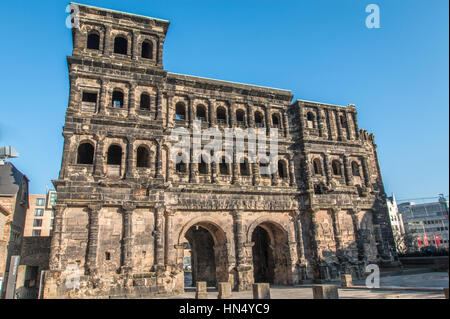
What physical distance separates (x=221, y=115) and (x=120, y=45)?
29.3 feet

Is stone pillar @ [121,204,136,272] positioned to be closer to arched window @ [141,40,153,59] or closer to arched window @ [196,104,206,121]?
arched window @ [196,104,206,121]

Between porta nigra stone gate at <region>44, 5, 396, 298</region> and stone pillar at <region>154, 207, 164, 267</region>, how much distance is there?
59 mm

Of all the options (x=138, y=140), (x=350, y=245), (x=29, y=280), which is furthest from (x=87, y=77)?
(x=350, y=245)

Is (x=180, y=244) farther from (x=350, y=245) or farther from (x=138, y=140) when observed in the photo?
(x=350, y=245)

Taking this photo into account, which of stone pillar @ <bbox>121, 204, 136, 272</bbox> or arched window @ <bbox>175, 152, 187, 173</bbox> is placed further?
arched window @ <bbox>175, 152, 187, 173</bbox>

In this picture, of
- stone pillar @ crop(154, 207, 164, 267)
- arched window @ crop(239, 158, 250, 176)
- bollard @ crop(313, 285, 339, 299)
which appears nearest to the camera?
bollard @ crop(313, 285, 339, 299)

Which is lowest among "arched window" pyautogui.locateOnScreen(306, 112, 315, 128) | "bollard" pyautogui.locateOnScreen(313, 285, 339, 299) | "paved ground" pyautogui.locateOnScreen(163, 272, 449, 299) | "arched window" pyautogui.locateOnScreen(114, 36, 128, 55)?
"paved ground" pyautogui.locateOnScreen(163, 272, 449, 299)

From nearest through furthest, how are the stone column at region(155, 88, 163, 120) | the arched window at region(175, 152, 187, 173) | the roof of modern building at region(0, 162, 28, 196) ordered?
the stone column at region(155, 88, 163, 120), the arched window at region(175, 152, 187, 173), the roof of modern building at region(0, 162, 28, 196)

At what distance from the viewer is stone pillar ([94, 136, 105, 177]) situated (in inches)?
729

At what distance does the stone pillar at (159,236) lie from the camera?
18062 mm

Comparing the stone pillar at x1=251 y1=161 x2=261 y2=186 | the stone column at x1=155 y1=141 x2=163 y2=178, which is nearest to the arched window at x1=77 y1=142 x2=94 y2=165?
the stone column at x1=155 y1=141 x2=163 y2=178

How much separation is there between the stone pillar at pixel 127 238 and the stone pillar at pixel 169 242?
2068 millimetres

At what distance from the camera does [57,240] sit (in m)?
16.6
